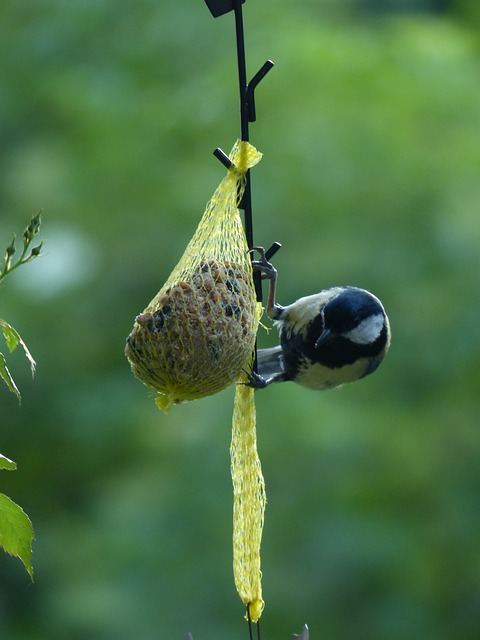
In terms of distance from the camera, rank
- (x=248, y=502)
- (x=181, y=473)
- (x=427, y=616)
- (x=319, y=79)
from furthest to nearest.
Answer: (x=427, y=616) < (x=319, y=79) < (x=181, y=473) < (x=248, y=502)

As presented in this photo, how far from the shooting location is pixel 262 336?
3162 millimetres

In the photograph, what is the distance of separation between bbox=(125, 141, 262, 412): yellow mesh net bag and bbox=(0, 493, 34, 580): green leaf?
1.50ft

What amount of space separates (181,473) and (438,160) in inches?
55.6

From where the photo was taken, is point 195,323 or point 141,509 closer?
point 195,323

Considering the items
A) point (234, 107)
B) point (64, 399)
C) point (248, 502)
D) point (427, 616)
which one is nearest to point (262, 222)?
point (234, 107)

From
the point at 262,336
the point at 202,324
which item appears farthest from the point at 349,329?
the point at 262,336

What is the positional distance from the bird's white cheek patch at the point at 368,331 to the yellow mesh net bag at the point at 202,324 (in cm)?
43

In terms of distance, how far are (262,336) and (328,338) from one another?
1248 millimetres

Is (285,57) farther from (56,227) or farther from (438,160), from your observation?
(56,227)

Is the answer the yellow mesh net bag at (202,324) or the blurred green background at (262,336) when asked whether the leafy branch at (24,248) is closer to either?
the yellow mesh net bag at (202,324)

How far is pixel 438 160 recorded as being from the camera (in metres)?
3.47

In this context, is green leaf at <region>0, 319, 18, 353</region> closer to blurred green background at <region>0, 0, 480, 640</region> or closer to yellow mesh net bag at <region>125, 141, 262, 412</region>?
yellow mesh net bag at <region>125, 141, 262, 412</region>

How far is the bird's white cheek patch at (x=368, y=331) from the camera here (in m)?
1.92

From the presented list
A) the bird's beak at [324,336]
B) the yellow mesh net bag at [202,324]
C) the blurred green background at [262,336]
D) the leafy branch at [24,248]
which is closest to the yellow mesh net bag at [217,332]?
the yellow mesh net bag at [202,324]
